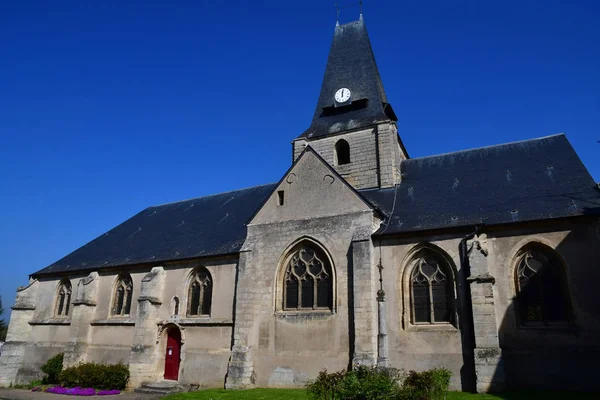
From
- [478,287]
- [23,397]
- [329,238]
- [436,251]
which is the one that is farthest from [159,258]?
[478,287]

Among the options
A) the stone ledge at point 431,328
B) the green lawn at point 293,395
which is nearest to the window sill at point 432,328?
the stone ledge at point 431,328

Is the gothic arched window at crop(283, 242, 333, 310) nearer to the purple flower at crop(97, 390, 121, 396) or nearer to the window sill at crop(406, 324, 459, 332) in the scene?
the window sill at crop(406, 324, 459, 332)

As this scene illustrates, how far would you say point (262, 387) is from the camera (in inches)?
600

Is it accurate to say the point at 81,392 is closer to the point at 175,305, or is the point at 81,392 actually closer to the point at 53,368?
the point at 53,368

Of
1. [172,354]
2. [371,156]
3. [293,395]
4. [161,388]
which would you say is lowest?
[161,388]

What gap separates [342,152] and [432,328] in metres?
9.97

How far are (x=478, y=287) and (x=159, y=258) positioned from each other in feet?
44.9

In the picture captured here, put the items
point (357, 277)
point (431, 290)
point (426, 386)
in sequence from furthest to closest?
point (357, 277) → point (431, 290) → point (426, 386)

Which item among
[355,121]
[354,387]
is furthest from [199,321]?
[355,121]

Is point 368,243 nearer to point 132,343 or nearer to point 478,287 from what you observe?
point 478,287

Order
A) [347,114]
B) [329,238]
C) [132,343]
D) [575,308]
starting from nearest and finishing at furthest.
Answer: [575,308]
[329,238]
[132,343]
[347,114]

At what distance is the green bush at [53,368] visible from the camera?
1980 cm

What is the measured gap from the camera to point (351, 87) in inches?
887

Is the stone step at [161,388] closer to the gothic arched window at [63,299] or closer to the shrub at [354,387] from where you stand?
the gothic arched window at [63,299]
